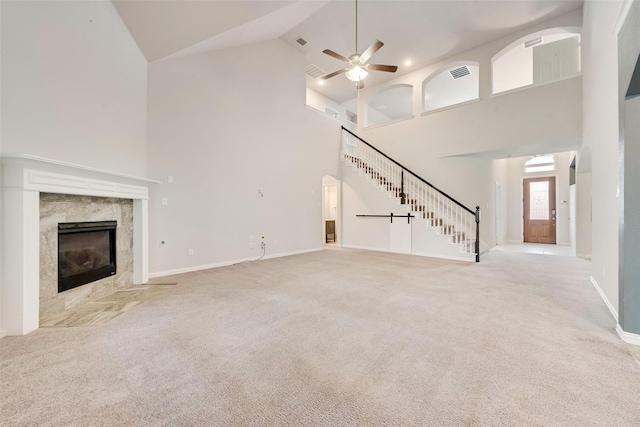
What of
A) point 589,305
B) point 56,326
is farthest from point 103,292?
point 589,305

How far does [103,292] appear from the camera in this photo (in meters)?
3.49

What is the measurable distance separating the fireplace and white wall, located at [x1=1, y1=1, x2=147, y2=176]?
816mm

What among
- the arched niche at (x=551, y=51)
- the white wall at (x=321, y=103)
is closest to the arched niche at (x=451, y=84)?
the arched niche at (x=551, y=51)

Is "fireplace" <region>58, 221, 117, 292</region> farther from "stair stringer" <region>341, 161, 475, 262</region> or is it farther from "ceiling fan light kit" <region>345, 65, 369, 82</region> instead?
"stair stringer" <region>341, 161, 475, 262</region>

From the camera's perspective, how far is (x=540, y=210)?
30.8 ft

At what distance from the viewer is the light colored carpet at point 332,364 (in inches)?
56.2

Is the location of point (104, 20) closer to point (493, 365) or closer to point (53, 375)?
point (53, 375)

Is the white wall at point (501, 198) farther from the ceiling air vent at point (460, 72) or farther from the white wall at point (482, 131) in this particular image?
the ceiling air vent at point (460, 72)

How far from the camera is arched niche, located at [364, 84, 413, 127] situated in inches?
368

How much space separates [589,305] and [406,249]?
3.91m

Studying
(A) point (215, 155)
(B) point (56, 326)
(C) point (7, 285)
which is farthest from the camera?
(A) point (215, 155)

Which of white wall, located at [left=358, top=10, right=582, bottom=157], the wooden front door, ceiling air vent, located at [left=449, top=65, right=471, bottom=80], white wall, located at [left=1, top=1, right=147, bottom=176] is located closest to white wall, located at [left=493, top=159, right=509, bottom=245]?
the wooden front door

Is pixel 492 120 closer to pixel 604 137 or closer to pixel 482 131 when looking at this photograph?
pixel 482 131

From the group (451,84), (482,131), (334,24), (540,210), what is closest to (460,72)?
(451,84)
